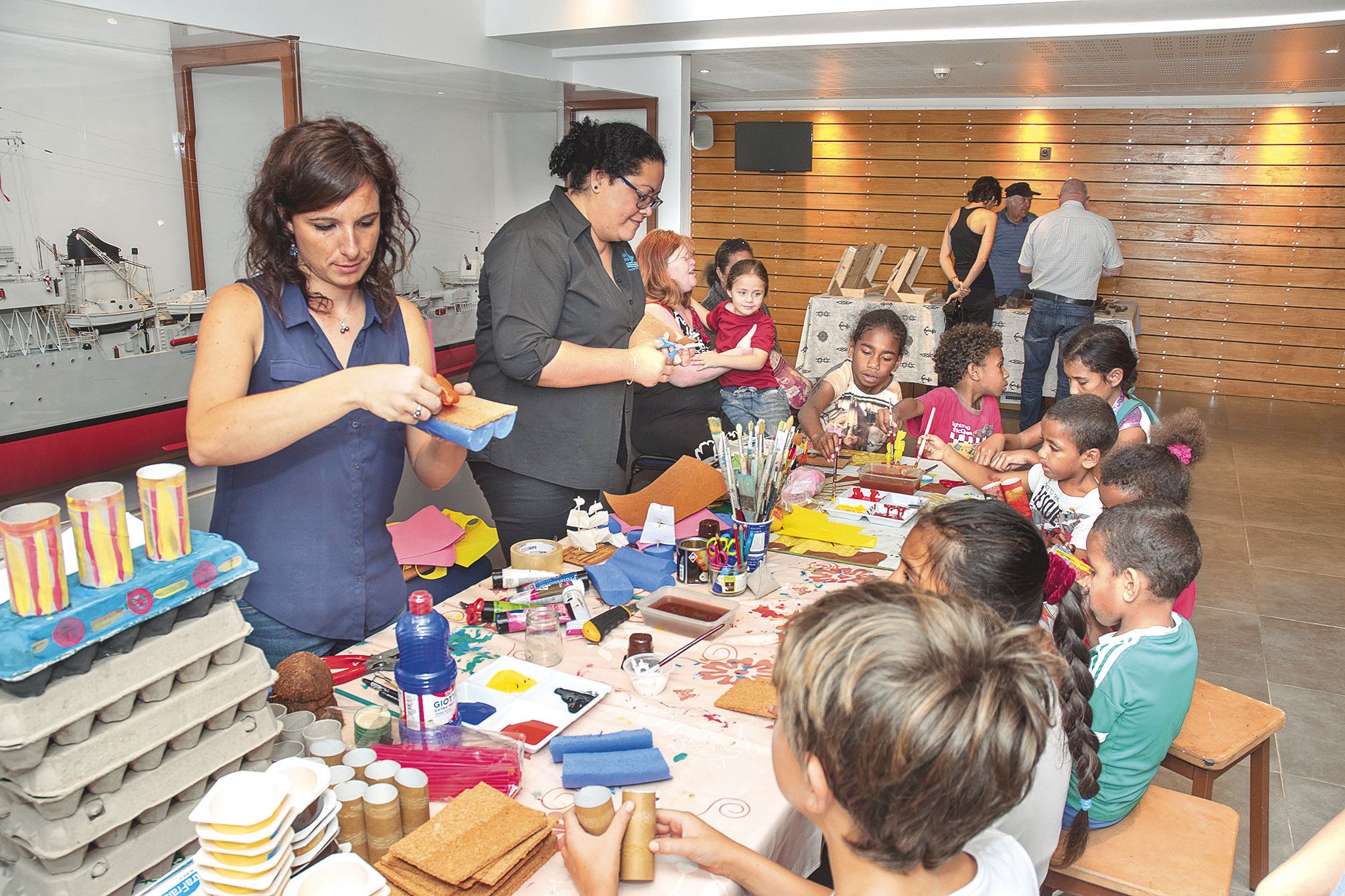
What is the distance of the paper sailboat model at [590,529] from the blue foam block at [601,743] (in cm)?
86

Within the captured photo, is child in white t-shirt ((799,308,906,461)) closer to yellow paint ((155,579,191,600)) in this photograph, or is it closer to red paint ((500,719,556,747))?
red paint ((500,719,556,747))

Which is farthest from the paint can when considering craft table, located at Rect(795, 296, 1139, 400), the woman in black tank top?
the woman in black tank top

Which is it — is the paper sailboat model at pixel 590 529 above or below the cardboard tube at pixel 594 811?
above

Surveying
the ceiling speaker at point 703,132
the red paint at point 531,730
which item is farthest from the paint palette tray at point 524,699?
the ceiling speaker at point 703,132

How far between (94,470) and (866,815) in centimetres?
313

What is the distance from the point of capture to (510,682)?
66.9 inches

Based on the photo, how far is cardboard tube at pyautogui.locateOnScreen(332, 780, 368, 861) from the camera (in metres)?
1.21

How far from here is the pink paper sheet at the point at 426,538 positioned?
297 centimetres

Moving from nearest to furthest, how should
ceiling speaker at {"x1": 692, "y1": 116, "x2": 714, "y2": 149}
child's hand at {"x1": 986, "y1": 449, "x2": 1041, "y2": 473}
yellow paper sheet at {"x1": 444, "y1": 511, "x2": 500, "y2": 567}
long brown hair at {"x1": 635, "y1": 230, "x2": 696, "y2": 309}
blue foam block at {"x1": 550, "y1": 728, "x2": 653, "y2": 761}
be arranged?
blue foam block at {"x1": 550, "y1": 728, "x2": 653, "y2": 761}, yellow paper sheet at {"x1": 444, "y1": 511, "x2": 500, "y2": 567}, child's hand at {"x1": 986, "y1": 449, "x2": 1041, "y2": 473}, long brown hair at {"x1": 635, "y1": 230, "x2": 696, "y2": 309}, ceiling speaker at {"x1": 692, "y1": 116, "x2": 714, "y2": 149}

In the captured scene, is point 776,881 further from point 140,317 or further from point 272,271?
point 140,317

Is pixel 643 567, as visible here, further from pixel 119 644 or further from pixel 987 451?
pixel 987 451

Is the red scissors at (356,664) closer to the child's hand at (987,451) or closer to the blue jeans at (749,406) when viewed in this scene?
the child's hand at (987,451)

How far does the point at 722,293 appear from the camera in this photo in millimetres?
5703

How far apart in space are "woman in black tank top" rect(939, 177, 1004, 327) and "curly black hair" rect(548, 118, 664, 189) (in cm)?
646
